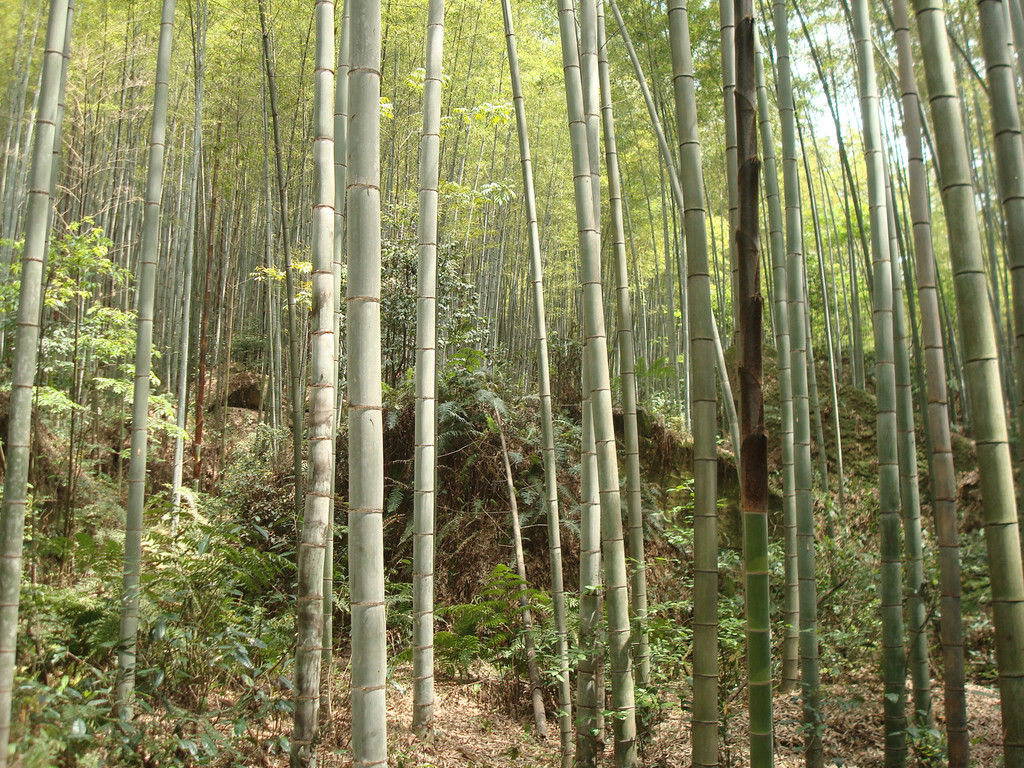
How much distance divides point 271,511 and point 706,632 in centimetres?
426

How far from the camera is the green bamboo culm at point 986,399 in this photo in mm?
1241

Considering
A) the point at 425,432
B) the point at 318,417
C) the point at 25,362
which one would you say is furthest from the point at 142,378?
the point at 425,432

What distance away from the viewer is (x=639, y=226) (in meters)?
9.24

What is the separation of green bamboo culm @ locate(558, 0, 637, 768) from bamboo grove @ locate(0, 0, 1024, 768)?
1cm

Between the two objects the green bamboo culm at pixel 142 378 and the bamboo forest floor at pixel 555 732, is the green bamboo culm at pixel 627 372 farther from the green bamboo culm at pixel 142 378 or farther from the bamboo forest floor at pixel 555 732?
the green bamboo culm at pixel 142 378

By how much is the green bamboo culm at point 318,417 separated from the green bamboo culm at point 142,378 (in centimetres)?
68

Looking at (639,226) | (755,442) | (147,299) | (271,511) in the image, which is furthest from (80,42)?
(755,442)

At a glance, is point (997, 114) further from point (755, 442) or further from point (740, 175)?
point (755, 442)

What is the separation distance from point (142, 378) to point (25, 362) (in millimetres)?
403

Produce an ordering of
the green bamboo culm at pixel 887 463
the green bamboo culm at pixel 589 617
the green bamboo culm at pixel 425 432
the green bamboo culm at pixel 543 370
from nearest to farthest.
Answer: the green bamboo culm at pixel 887 463 < the green bamboo culm at pixel 589 617 < the green bamboo culm at pixel 425 432 < the green bamboo culm at pixel 543 370

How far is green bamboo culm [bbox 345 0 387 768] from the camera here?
1.27 m

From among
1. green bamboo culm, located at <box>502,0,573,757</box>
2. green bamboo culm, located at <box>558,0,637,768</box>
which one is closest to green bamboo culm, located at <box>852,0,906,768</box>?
green bamboo culm, located at <box>558,0,637,768</box>

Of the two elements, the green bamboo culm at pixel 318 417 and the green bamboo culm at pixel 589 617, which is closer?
the green bamboo culm at pixel 318 417

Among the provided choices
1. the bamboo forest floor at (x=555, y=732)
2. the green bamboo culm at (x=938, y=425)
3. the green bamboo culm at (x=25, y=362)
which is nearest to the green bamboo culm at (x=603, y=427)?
the bamboo forest floor at (x=555, y=732)
